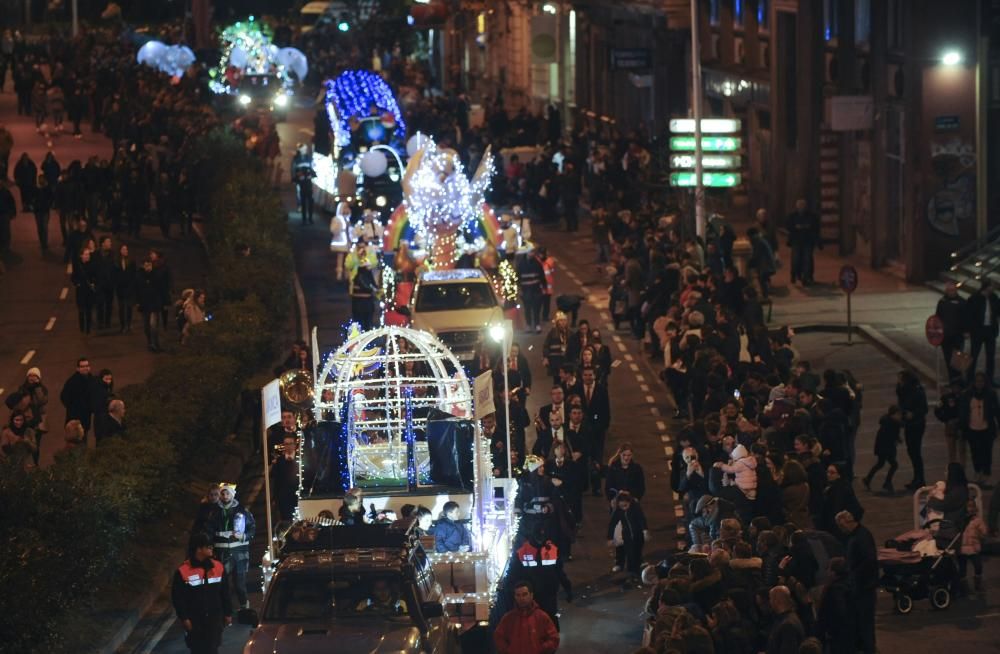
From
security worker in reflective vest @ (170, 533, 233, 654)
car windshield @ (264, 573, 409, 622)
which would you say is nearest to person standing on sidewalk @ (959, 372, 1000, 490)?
security worker in reflective vest @ (170, 533, 233, 654)

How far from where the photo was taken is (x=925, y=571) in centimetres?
1969

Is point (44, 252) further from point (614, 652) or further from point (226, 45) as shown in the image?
point (226, 45)

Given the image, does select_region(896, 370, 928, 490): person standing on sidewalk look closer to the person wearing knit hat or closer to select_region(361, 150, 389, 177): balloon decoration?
the person wearing knit hat

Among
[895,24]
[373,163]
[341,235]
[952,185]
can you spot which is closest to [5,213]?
[341,235]

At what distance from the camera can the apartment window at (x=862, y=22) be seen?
42.0 m

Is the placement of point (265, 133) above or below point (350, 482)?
above

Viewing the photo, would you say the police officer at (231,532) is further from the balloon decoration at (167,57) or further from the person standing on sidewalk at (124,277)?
the balloon decoration at (167,57)

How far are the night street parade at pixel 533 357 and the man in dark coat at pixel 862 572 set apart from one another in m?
0.04

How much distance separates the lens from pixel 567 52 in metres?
74.1

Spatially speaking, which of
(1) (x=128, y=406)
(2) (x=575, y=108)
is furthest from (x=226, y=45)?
(1) (x=128, y=406)

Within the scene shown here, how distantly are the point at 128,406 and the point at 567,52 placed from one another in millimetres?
49728

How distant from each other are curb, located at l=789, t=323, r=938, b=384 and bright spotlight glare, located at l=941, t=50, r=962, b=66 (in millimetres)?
5377

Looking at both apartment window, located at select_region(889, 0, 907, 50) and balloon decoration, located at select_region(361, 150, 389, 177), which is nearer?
apartment window, located at select_region(889, 0, 907, 50)

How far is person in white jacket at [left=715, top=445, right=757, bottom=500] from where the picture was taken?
67.4ft
